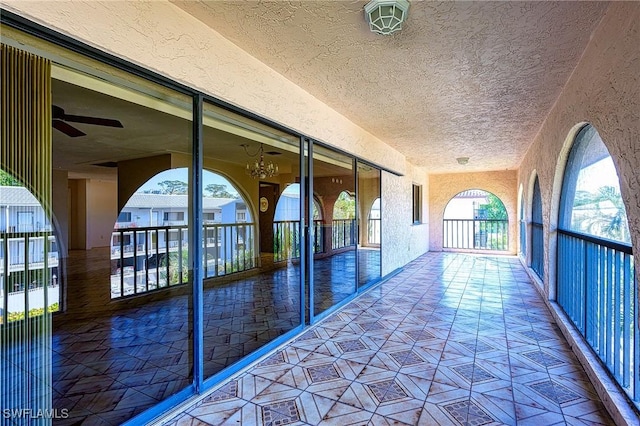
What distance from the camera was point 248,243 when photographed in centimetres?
394

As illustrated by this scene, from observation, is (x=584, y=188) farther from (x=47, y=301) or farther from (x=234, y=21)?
(x=47, y=301)

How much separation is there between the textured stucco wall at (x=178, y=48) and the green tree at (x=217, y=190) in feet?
2.19

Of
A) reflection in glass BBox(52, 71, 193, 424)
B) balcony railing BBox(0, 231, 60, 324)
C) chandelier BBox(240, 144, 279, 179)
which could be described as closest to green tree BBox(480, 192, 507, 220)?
chandelier BBox(240, 144, 279, 179)

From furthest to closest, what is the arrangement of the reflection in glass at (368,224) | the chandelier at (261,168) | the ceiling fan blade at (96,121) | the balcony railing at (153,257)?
1. the reflection in glass at (368,224)
2. the chandelier at (261,168)
3. the balcony railing at (153,257)
4. the ceiling fan blade at (96,121)

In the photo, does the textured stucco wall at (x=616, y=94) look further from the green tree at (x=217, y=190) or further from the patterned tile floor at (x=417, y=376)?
the green tree at (x=217, y=190)

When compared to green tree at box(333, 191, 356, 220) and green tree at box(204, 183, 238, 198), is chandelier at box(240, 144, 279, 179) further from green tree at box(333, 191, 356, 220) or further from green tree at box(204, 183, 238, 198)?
green tree at box(333, 191, 356, 220)

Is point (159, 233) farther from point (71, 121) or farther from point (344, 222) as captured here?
point (344, 222)

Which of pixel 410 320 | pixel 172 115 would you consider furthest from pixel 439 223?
pixel 172 115

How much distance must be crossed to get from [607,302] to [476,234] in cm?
776

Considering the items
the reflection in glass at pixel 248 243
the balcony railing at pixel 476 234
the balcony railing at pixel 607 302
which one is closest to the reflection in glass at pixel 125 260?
the reflection in glass at pixel 248 243

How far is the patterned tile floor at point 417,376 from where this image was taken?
1911 mm

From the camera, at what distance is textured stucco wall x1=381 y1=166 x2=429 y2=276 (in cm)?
563

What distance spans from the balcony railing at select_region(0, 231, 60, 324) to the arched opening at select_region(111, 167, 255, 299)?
26.8 inches

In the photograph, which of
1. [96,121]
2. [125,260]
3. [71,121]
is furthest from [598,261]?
[96,121]
